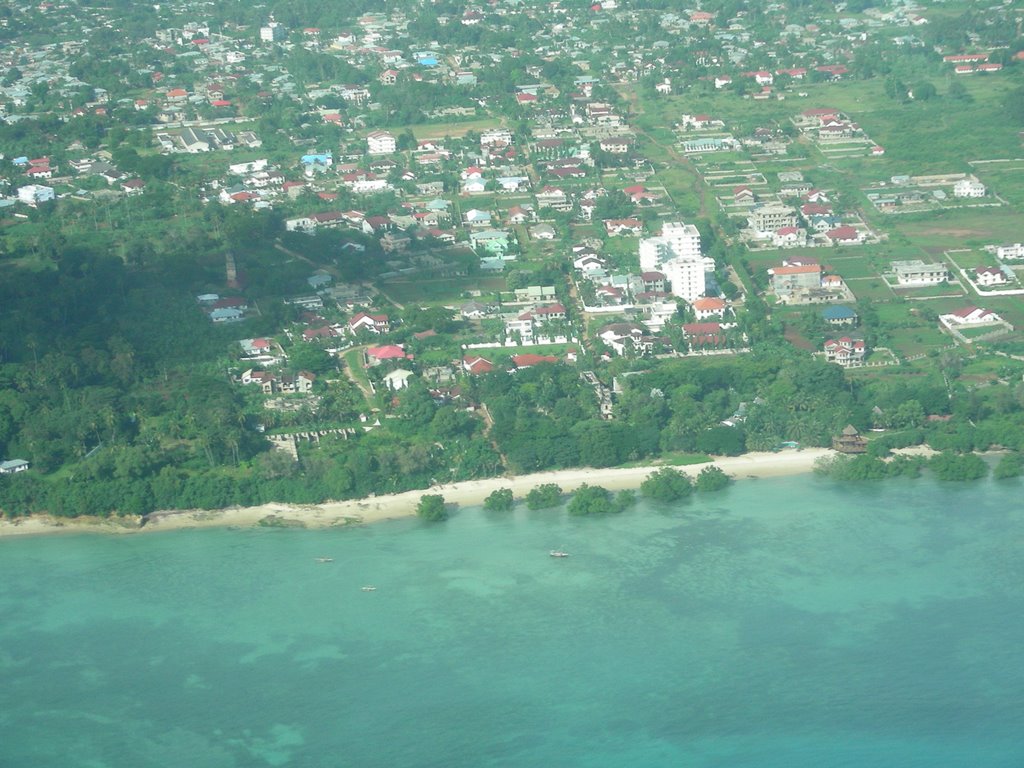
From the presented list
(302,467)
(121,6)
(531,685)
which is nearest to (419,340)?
(302,467)

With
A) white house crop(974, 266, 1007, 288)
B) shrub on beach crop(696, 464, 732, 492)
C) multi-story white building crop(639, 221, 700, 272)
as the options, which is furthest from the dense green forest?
white house crop(974, 266, 1007, 288)

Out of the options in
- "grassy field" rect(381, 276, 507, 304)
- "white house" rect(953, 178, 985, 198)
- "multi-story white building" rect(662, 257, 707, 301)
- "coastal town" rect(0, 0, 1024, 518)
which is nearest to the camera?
"coastal town" rect(0, 0, 1024, 518)

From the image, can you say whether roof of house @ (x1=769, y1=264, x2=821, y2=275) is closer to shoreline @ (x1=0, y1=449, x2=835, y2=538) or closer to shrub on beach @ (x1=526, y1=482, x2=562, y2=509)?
shoreline @ (x1=0, y1=449, x2=835, y2=538)

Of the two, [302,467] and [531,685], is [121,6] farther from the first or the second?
[531,685]

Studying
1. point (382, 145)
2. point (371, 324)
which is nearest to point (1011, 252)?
point (371, 324)

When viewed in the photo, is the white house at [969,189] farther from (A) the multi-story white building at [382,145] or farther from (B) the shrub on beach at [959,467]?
(A) the multi-story white building at [382,145]

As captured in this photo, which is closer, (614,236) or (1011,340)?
(1011,340)

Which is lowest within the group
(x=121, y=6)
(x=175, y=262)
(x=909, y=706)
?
(x=909, y=706)

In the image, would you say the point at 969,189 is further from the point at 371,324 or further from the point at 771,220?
the point at 371,324
